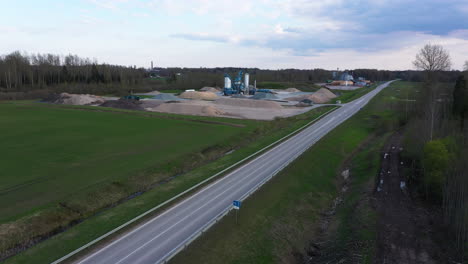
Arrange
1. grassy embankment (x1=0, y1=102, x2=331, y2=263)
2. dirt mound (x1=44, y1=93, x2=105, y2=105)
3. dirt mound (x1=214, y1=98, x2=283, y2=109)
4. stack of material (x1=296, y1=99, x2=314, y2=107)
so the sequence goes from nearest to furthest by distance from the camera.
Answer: grassy embankment (x1=0, y1=102, x2=331, y2=263) → dirt mound (x1=44, y1=93, x2=105, y2=105) → dirt mound (x1=214, y1=98, x2=283, y2=109) → stack of material (x1=296, y1=99, x2=314, y2=107)

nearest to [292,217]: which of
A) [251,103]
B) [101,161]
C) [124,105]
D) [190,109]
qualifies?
[101,161]

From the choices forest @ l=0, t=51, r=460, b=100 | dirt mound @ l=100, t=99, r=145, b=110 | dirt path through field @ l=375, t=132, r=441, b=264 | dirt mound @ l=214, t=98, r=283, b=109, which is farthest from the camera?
forest @ l=0, t=51, r=460, b=100

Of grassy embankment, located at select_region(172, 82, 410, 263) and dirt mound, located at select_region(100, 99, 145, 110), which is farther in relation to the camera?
dirt mound, located at select_region(100, 99, 145, 110)

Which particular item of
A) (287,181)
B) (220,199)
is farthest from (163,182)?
(287,181)

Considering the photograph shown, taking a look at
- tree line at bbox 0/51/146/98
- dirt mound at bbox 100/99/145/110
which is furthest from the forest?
dirt mound at bbox 100/99/145/110

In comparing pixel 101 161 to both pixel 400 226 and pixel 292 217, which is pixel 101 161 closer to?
pixel 292 217

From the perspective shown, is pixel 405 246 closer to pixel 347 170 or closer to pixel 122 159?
pixel 347 170

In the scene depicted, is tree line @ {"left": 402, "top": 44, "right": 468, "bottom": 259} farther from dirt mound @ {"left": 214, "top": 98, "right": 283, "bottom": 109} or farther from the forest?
the forest
